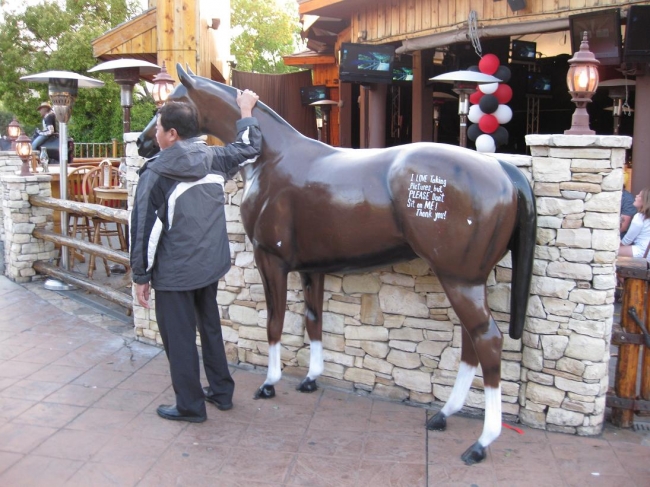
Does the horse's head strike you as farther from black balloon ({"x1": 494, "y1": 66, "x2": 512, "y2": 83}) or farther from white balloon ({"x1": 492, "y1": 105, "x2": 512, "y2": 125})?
white balloon ({"x1": 492, "y1": 105, "x2": 512, "y2": 125})

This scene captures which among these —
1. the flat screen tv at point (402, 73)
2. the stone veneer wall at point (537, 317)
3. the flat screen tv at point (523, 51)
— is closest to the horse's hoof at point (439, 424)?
the stone veneer wall at point (537, 317)

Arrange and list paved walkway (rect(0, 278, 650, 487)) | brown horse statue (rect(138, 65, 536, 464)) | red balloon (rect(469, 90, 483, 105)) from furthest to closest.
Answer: red balloon (rect(469, 90, 483, 105))
brown horse statue (rect(138, 65, 536, 464))
paved walkway (rect(0, 278, 650, 487))

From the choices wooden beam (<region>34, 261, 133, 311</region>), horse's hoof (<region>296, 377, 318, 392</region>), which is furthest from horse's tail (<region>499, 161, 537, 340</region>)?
wooden beam (<region>34, 261, 133, 311</region>)

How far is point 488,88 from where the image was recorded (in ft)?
29.8

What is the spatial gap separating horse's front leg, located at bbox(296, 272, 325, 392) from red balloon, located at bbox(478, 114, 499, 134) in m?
5.55

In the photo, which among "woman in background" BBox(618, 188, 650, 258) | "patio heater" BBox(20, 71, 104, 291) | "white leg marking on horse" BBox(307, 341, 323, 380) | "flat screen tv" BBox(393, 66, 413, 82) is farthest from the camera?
"flat screen tv" BBox(393, 66, 413, 82)

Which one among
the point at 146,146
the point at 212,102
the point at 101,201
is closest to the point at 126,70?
the point at 101,201

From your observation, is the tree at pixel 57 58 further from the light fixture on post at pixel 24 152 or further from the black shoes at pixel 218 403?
the black shoes at pixel 218 403

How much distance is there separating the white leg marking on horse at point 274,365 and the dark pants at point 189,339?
36 centimetres

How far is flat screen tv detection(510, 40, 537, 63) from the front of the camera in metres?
11.1

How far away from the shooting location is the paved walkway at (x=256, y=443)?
11.2 ft

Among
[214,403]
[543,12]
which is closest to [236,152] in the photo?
[214,403]

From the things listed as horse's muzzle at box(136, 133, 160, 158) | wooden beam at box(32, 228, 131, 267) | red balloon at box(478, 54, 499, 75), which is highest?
red balloon at box(478, 54, 499, 75)

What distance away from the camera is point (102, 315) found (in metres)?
6.57
